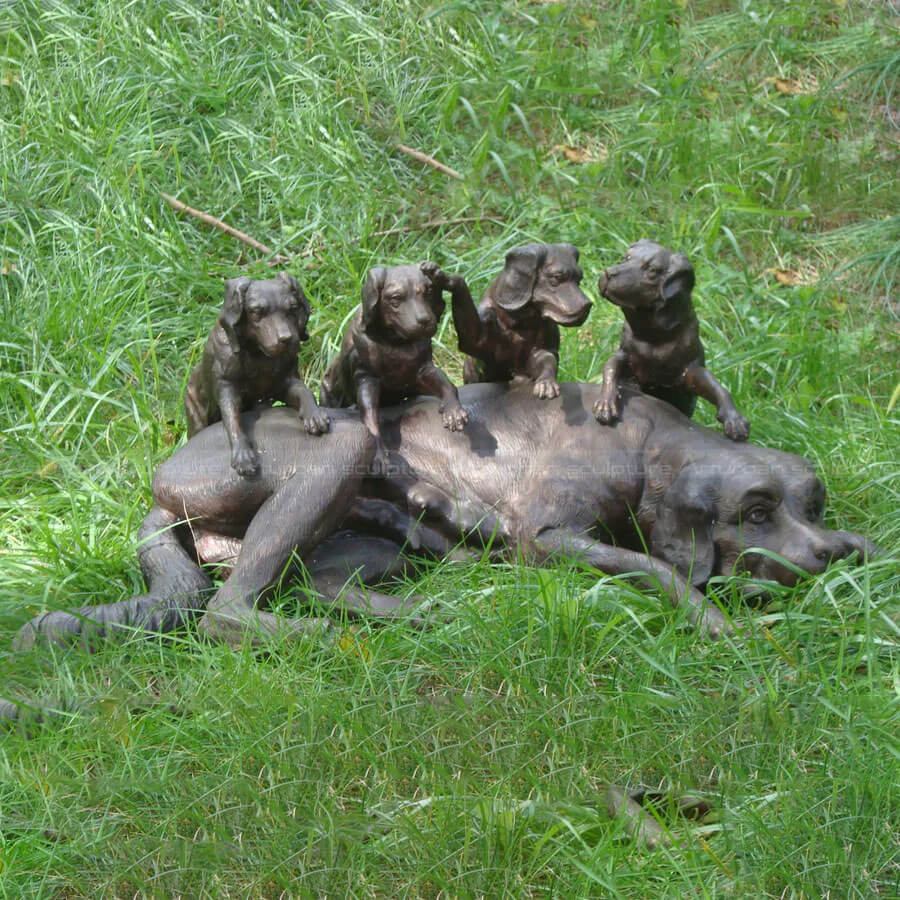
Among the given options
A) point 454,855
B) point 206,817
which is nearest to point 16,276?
point 206,817

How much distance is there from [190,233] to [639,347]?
11.8 feet

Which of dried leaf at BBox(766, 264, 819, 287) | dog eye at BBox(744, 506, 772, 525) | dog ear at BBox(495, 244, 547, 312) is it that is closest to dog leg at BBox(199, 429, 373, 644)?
dog ear at BBox(495, 244, 547, 312)

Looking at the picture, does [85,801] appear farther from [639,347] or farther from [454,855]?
[639,347]


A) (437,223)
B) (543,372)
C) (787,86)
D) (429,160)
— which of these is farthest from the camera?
(787,86)

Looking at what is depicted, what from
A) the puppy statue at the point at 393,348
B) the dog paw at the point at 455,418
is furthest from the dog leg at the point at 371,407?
the dog paw at the point at 455,418

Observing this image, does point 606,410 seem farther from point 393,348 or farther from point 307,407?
point 307,407

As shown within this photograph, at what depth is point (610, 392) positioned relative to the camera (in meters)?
4.68

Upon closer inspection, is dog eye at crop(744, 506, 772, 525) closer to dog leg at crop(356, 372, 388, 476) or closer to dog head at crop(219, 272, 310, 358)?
dog leg at crop(356, 372, 388, 476)

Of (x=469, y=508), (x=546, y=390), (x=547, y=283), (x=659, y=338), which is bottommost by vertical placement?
(x=469, y=508)

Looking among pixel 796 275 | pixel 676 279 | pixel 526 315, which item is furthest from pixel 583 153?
pixel 676 279

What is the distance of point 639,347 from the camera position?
4.69 meters

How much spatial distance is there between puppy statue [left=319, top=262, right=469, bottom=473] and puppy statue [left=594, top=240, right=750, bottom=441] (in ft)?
Answer: 1.78

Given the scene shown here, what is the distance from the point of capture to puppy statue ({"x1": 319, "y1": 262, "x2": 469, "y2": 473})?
14.7ft

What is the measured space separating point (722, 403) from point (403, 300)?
1.10 meters
